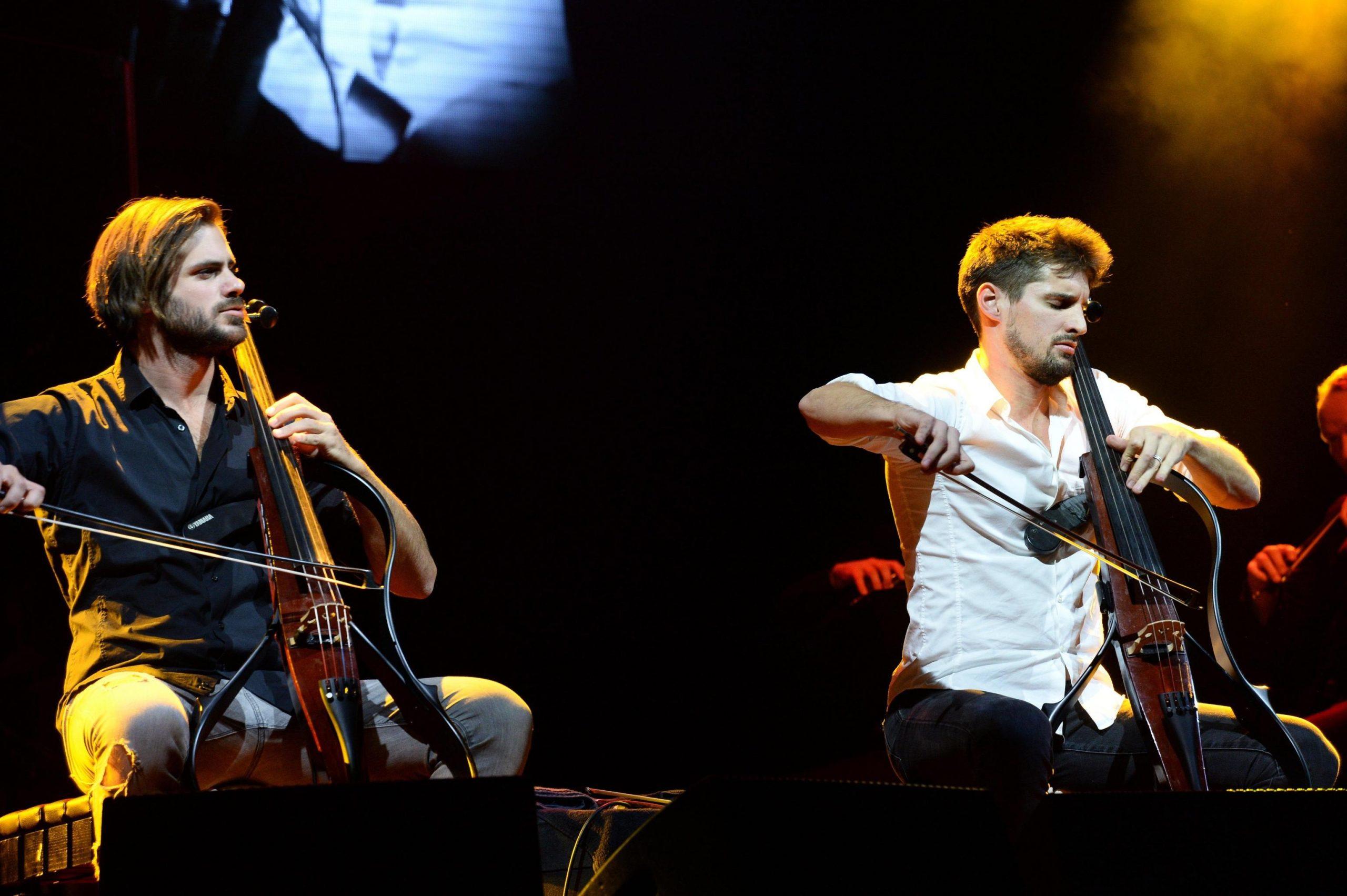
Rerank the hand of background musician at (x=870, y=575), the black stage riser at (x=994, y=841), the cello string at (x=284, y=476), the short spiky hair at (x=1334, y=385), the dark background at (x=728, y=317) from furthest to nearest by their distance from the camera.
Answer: the hand of background musician at (x=870, y=575), the short spiky hair at (x=1334, y=385), the dark background at (x=728, y=317), the cello string at (x=284, y=476), the black stage riser at (x=994, y=841)

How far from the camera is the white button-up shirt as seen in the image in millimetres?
2232

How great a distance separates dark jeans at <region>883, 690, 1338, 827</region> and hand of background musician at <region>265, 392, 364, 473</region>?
3.80ft

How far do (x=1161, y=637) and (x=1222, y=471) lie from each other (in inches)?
19.9

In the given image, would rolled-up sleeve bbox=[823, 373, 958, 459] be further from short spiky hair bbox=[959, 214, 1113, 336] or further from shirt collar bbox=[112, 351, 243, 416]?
shirt collar bbox=[112, 351, 243, 416]

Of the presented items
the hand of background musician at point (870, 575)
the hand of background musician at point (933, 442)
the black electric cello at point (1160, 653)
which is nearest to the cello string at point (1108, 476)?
the black electric cello at point (1160, 653)

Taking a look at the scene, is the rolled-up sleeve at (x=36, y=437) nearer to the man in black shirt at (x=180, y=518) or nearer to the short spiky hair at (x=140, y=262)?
the man in black shirt at (x=180, y=518)

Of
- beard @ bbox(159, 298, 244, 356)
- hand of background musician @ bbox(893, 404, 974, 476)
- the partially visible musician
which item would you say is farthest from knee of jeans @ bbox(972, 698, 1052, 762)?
the partially visible musician

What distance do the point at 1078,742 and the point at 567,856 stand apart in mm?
1018

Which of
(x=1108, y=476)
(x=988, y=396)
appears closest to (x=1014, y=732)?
(x=1108, y=476)

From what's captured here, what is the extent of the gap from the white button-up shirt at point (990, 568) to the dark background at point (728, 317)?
1561 millimetres

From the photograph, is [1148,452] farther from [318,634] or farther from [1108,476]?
[318,634]

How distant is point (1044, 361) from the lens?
2.43 meters

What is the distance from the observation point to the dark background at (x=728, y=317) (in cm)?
350

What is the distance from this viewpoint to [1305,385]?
412 cm
